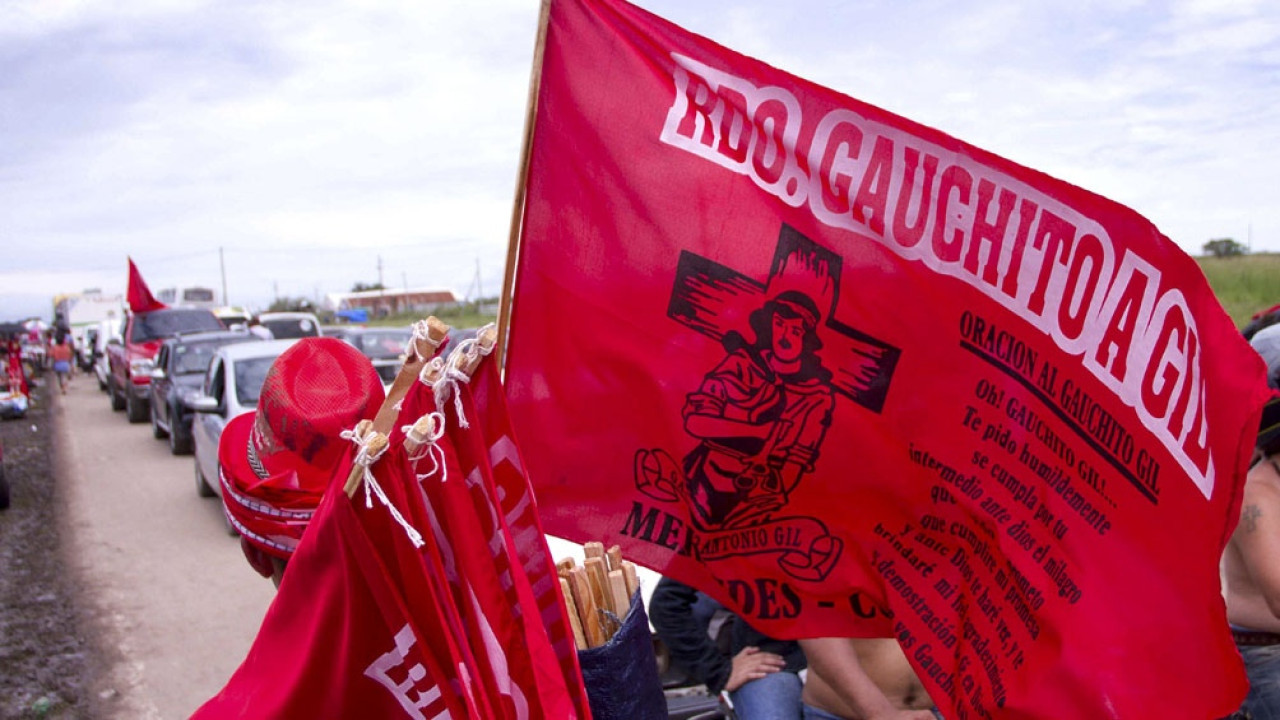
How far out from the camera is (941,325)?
8.74ft

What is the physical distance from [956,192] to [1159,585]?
1061 mm

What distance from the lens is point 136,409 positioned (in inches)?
798

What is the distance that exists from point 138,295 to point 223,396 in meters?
12.5

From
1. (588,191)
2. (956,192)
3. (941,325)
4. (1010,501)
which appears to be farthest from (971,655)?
(588,191)

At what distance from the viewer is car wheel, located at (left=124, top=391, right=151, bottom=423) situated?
20156 mm

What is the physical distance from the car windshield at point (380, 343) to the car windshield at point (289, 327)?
18.1 feet

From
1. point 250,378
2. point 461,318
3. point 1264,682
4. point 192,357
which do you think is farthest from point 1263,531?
point 461,318

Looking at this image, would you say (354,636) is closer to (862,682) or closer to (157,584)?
(862,682)

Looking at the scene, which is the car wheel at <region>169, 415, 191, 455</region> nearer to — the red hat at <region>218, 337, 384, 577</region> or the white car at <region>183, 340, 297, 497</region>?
the white car at <region>183, 340, 297, 497</region>

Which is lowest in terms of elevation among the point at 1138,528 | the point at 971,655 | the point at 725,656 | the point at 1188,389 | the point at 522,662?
the point at 725,656

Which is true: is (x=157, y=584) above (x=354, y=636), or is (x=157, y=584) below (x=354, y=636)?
below

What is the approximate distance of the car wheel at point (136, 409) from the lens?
20156 mm

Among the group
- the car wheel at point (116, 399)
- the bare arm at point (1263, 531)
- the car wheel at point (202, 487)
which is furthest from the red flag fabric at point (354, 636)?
the car wheel at point (116, 399)

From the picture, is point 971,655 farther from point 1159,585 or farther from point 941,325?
point 941,325
